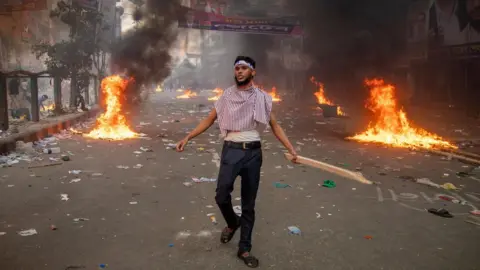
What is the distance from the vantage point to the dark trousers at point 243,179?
3488 millimetres

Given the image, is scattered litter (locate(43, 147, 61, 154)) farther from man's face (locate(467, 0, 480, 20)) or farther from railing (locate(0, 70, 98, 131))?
man's face (locate(467, 0, 480, 20))

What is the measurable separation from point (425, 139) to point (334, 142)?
2271mm

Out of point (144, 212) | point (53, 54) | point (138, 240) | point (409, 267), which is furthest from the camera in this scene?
point (53, 54)

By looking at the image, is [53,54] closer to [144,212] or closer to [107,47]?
[107,47]

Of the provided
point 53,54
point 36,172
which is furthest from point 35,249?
point 53,54

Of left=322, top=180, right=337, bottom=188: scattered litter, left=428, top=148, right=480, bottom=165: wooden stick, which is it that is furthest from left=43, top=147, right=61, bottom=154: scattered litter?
left=428, top=148, right=480, bottom=165: wooden stick

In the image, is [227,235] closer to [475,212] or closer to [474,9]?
[475,212]

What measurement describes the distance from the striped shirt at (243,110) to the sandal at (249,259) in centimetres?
103

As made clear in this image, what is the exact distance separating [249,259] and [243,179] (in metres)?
0.67

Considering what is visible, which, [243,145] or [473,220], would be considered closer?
[243,145]

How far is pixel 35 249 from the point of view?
3643mm

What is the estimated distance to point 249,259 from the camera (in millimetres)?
3354

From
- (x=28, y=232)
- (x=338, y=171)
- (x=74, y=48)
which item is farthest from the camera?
(x=74, y=48)

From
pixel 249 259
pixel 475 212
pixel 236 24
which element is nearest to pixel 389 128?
pixel 475 212
